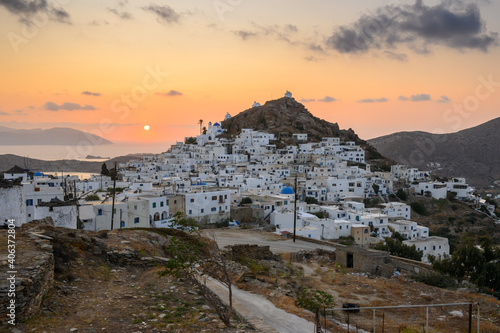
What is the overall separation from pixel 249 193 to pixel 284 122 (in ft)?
215

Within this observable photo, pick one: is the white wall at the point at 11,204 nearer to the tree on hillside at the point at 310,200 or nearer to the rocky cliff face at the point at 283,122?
the tree on hillside at the point at 310,200

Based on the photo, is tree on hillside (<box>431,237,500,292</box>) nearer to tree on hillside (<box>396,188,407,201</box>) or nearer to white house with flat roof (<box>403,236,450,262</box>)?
white house with flat roof (<box>403,236,450,262</box>)

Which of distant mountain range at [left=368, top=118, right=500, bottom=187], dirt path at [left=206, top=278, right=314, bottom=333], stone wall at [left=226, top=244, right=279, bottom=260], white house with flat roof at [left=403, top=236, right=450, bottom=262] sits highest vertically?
distant mountain range at [left=368, top=118, right=500, bottom=187]

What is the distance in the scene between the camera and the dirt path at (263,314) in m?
9.05

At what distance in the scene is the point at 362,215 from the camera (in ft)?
136

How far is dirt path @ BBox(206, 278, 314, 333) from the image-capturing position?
29.7 feet

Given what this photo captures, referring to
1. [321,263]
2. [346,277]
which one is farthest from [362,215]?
[346,277]

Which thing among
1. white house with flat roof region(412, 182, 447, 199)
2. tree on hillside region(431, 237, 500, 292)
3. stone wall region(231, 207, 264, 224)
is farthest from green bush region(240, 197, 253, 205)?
white house with flat roof region(412, 182, 447, 199)

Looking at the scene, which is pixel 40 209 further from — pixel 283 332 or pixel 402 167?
pixel 402 167

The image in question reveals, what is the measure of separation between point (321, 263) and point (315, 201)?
32876mm

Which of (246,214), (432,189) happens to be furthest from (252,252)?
(432,189)

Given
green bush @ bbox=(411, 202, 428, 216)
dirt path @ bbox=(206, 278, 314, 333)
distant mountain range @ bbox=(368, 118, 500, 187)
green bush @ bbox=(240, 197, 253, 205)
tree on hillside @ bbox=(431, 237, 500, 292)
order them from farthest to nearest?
1. distant mountain range @ bbox=(368, 118, 500, 187)
2. green bush @ bbox=(411, 202, 428, 216)
3. green bush @ bbox=(240, 197, 253, 205)
4. tree on hillside @ bbox=(431, 237, 500, 292)
5. dirt path @ bbox=(206, 278, 314, 333)

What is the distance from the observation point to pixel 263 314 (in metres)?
10.1

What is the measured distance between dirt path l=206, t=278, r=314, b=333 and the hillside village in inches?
390
